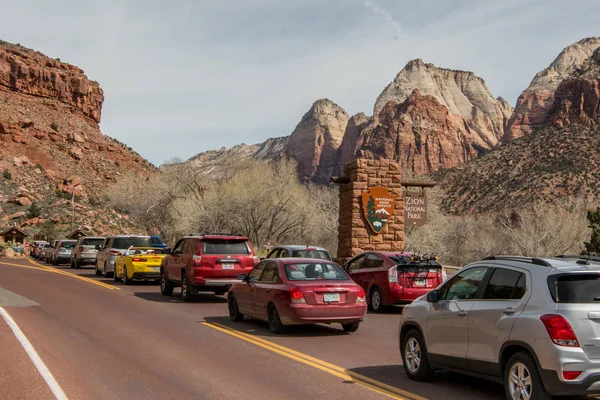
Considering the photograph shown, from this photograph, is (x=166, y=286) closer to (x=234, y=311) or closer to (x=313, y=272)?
(x=234, y=311)

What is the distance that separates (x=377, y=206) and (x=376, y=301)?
7951 mm

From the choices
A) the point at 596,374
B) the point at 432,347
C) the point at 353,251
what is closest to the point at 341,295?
the point at 432,347

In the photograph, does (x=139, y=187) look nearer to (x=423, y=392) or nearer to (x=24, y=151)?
(x=24, y=151)

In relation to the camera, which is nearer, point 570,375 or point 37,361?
point 570,375

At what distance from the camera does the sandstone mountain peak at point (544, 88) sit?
146750 millimetres

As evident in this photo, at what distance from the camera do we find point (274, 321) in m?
12.6

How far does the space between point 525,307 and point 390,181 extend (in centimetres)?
1823

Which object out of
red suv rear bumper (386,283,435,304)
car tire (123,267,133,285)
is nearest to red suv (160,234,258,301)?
red suv rear bumper (386,283,435,304)

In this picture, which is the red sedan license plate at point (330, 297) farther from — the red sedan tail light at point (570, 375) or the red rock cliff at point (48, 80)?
the red rock cliff at point (48, 80)

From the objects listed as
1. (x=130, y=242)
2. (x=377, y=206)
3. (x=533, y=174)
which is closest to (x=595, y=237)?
(x=377, y=206)

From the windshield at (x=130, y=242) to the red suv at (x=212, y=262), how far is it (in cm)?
1046

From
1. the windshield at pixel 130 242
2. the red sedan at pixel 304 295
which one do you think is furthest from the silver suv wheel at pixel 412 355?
the windshield at pixel 130 242

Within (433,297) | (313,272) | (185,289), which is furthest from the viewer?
(185,289)

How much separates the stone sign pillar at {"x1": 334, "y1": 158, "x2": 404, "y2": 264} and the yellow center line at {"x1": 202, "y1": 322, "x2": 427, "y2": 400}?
11820 millimetres
